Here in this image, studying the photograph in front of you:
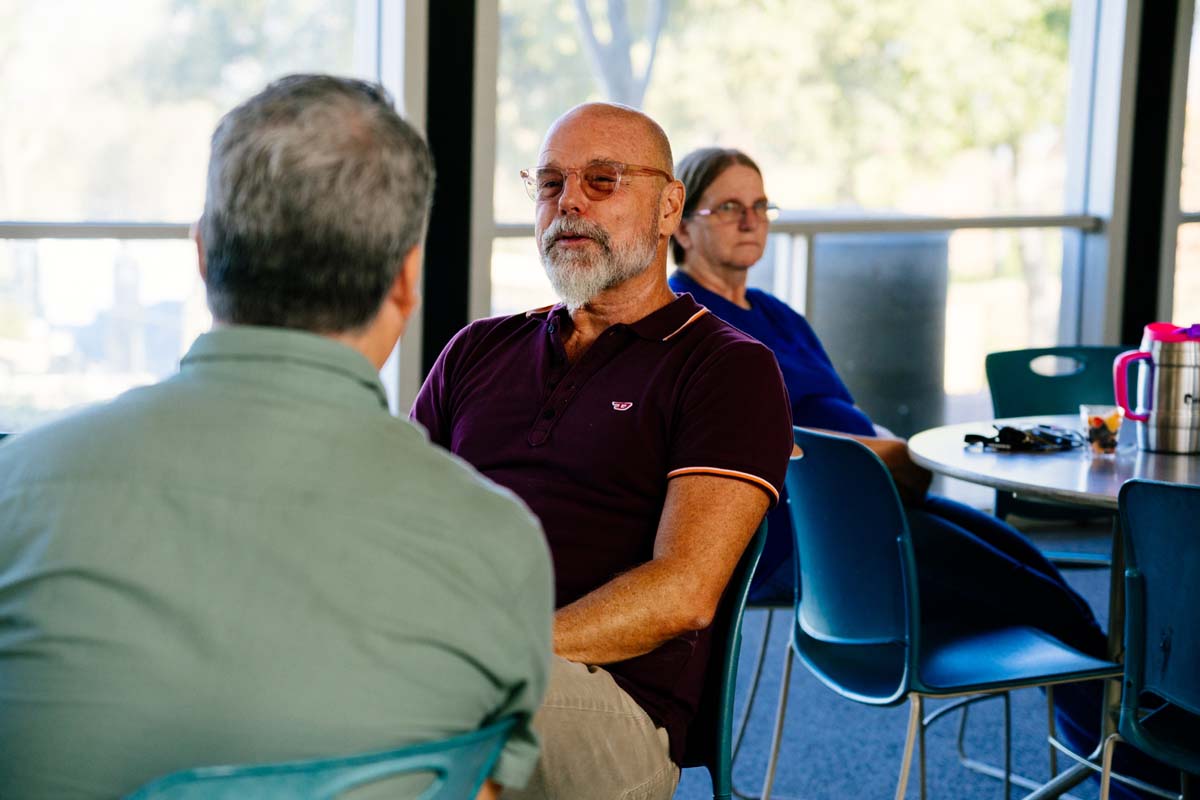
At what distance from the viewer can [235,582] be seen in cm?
98

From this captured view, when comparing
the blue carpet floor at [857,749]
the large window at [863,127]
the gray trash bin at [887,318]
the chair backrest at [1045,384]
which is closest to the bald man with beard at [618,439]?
the blue carpet floor at [857,749]

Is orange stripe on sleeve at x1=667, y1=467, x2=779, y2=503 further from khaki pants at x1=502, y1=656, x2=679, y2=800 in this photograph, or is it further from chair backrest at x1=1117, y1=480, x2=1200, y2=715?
chair backrest at x1=1117, y1=480, x2=1200, y2=715

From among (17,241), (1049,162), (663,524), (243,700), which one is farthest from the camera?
(1049,162)

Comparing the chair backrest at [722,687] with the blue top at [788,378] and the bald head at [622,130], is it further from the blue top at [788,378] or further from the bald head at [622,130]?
the blue top at [788,378]

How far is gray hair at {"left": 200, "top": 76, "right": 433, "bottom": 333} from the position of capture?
3.49ft

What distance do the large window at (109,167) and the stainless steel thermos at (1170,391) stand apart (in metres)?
2.63

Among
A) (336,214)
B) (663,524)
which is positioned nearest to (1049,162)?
(663,524)

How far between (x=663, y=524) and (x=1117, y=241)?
4297 millimetres

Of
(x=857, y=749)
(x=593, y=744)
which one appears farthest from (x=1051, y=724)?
(x=593, y=744)

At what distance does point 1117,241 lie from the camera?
5.62 metres

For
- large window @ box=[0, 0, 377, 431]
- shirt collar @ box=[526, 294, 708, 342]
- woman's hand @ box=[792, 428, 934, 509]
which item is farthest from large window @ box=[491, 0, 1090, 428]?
shirt collar @ box=[526, 294, 708, 342]

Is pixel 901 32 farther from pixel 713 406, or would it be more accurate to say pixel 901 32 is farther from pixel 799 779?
pixel 713 406

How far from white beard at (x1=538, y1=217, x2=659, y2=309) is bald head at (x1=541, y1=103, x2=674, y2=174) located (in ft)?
0.42

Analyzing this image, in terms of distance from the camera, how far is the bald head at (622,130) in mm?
2293
